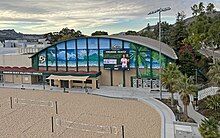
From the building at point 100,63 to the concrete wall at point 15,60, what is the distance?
8.05ft

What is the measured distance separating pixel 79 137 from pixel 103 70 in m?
21.0

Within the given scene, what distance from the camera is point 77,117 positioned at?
1097 inches

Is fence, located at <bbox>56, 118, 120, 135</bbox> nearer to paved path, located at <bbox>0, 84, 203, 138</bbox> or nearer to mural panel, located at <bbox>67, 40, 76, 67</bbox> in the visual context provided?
paved path, located at <bbox>0, 84, 203, 138</bbox>

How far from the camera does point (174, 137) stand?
20.7 metres

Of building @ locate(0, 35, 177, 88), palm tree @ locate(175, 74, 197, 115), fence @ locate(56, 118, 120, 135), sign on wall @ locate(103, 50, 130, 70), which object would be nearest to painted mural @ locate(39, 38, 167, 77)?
building @ locate(0, 35, 177, 88)

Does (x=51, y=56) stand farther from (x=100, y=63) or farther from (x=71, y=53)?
(x=100, y=63)

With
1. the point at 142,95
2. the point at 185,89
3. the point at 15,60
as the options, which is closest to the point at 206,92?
the point at 142,95

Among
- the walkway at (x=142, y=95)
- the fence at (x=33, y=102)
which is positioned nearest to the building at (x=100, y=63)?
the walkway at (x=142, y=95)

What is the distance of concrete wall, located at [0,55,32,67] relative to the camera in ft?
158

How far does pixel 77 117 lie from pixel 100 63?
619 inches

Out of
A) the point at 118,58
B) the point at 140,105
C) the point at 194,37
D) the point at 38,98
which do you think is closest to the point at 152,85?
the point at 118,58

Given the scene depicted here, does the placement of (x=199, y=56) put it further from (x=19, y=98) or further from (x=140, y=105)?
(x=19, y=98)

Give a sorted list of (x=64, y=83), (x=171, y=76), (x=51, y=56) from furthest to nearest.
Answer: (x=51, y=56) → (x=64, y=83) → (x=171, y=76)

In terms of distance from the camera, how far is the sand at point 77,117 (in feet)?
76.4
